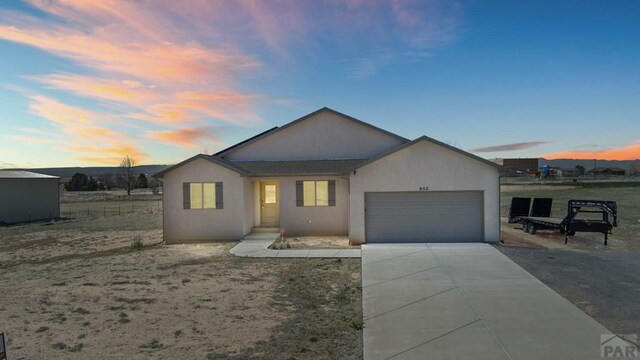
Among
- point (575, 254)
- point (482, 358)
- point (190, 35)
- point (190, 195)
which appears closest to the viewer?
point (482, 358)

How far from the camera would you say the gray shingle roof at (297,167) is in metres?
17.5

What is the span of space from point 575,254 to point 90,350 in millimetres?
14046

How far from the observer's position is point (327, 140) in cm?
1992

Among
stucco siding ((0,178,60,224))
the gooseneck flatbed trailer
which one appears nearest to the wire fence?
stucco siding ((0,178,60,224))

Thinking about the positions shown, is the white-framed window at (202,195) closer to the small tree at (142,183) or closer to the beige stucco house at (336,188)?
the beige stucco house at (336,188)

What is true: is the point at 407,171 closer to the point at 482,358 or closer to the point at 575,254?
the point at 575,254

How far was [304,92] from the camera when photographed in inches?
993

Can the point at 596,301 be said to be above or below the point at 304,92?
below

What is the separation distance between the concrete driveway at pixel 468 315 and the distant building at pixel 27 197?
89.6 feet

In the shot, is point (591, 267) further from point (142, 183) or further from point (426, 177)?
point (142, 183)

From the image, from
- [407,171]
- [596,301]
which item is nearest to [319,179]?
[407,171]

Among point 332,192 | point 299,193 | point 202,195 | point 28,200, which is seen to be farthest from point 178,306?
point 28,200

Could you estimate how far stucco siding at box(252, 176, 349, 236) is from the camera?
59.0 feet

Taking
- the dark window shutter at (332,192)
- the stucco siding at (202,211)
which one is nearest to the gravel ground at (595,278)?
the dark window shutter at (332,192)
